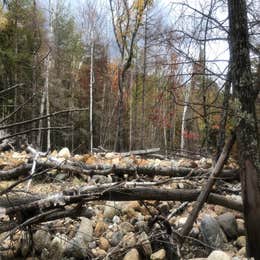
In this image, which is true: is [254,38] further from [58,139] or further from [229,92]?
[58,139]

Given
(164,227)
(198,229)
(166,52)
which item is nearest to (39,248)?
(164,227)

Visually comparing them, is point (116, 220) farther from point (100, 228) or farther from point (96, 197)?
point (96, 197)

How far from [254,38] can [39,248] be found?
3.22 m

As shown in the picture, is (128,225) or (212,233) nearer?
(212,233)

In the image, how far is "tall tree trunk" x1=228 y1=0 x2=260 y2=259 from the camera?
355 cm

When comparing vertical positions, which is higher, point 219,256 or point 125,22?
point 125,22

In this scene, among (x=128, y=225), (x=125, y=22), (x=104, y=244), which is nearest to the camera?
(x=104, y=244)

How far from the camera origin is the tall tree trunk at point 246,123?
3551 millimetres

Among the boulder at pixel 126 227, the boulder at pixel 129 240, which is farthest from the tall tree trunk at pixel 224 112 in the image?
the boulder at pixel 126 227

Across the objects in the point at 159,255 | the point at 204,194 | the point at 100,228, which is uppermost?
the point at 204,194

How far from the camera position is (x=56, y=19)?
22.6 m

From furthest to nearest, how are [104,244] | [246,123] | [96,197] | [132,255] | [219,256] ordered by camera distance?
[104,244] → [132,255] → [219,256] → [246,123] → [96,197]

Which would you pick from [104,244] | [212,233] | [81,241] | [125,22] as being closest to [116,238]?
[104,244]

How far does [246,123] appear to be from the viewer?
140 inches
